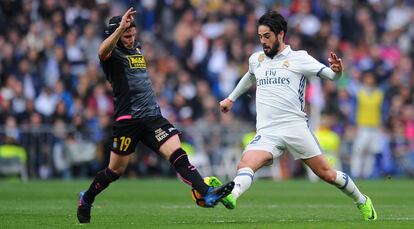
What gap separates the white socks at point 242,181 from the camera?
11844 mm

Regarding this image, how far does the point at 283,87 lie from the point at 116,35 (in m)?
2.07

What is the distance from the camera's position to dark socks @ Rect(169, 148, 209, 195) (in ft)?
38.7

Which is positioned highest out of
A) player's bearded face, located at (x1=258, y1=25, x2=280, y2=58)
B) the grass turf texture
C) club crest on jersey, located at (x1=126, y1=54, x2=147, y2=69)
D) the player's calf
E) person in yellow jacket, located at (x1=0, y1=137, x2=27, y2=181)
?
player's bearded face, located at (x1=258, y1=25, x2=280, y2=58)

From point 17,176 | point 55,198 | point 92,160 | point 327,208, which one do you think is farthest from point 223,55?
point 327,208

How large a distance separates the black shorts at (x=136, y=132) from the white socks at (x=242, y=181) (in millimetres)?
944

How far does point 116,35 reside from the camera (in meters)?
11.7

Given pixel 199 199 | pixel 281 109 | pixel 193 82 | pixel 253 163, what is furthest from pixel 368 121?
pixel 199 199

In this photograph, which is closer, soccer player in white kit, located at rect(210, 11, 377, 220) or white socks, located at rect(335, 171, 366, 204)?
soccer player in white kit, located at rect(210, 11, 377, 220)

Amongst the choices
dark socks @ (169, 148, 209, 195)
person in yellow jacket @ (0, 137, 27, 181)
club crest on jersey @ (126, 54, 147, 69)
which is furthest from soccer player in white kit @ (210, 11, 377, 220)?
person in yellow jacket @ (0, 137, 27, 181)

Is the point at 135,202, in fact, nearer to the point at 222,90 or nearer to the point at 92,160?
the point at 92,160

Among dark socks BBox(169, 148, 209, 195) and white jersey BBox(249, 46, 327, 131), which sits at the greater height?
white jersey BBox(249, 46, 327, 131)

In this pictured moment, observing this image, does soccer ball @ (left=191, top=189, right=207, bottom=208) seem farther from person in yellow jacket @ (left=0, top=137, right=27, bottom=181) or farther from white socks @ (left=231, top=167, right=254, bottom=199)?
person in yellow jacket @ (left=0, top=137, right=27, bottom=181)

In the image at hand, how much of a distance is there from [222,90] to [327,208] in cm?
1278

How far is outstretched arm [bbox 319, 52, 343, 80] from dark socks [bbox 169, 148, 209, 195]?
185 centimetres
